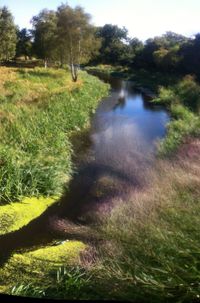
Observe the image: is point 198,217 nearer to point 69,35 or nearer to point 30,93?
point 30,93

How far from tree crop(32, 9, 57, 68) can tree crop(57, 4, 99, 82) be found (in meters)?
2.49

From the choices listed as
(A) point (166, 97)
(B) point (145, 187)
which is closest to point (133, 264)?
(B) point (145, 187)

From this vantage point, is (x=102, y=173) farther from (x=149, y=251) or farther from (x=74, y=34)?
(x=74, y=34)

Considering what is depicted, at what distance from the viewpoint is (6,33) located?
59781 mm

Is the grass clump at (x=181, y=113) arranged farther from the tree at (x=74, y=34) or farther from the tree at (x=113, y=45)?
the tree at (x=113, y=45)

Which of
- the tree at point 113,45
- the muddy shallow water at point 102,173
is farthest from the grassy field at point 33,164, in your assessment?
the tree at point 113,45

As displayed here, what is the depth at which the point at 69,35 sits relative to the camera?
45.4 meters

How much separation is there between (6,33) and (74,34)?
1816 cm

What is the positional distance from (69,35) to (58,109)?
24159 mm

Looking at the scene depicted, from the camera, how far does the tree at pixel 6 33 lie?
59406 millimetres

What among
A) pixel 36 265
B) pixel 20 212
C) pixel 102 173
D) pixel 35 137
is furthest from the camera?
pixel 35 137

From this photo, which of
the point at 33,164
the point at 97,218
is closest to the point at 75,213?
the point at 33,164

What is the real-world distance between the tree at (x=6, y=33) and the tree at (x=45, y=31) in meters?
4.52

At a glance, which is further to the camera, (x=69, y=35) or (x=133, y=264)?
(x=69, y=35)
